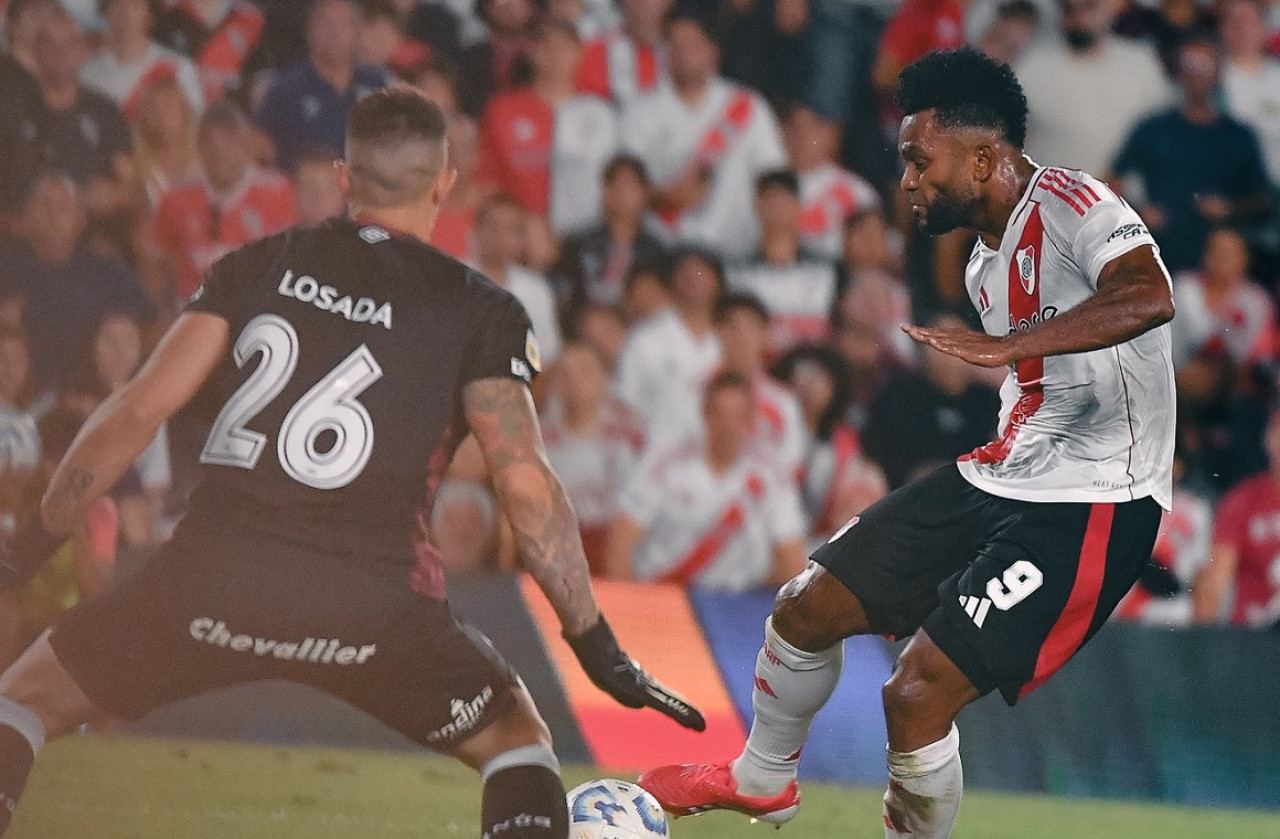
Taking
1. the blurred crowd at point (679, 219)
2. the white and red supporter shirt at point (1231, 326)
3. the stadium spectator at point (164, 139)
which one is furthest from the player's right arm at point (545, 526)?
the white and red supporter shirt at point (1231, 326)

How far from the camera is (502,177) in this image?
988 centimetres

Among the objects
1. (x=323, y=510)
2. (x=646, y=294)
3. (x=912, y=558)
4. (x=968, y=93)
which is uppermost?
(x=968, y=93)

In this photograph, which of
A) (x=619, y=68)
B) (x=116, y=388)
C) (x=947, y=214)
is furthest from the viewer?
(x=619, y=68)

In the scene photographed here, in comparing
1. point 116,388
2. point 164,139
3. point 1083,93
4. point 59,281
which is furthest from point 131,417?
point 1083,93

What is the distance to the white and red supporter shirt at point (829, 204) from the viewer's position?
989 cm

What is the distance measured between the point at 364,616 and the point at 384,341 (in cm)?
61

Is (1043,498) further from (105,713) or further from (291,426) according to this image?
(105,713)

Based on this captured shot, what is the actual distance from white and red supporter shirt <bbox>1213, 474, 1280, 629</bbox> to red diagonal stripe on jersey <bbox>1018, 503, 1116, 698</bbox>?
445 centimetres

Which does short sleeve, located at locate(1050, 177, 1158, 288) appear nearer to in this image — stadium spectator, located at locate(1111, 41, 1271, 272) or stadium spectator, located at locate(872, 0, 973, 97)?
stadium spectator, located at locate(1111, 41, 1271, 272)

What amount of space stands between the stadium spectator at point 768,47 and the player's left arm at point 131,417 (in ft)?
22.3

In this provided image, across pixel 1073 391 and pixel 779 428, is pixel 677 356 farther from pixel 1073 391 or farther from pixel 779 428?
pixel 1073 391

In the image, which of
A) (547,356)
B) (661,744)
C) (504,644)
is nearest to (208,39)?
(547,356)

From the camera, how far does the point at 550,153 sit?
32.4 feet

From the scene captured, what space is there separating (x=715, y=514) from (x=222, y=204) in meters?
3.17
